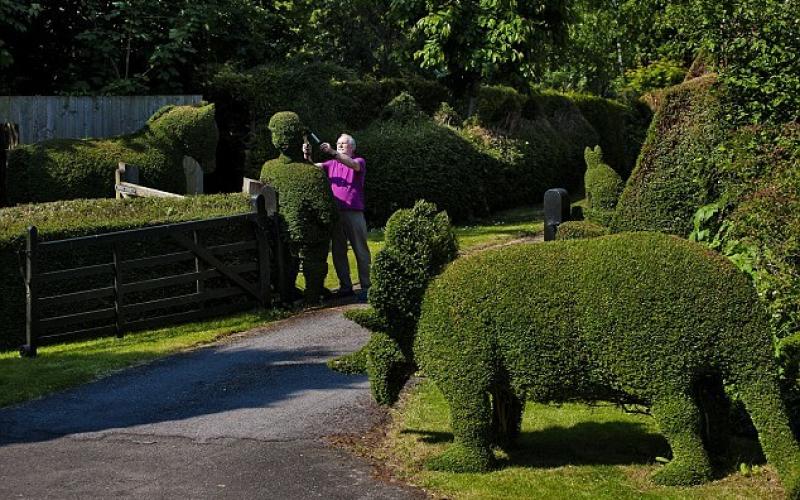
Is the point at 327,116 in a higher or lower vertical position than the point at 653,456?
higher

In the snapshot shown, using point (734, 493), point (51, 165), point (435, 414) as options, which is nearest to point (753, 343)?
point (734, 493)

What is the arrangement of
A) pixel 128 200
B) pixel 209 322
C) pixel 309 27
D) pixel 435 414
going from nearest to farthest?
pixel 435 414 < pixel 209 322 < pixel 128 200 < pixel 309 27

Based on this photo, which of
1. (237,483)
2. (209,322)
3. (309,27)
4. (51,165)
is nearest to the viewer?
(237,483)

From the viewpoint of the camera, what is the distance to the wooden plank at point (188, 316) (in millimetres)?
15191

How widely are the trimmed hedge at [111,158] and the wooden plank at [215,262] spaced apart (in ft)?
17.1

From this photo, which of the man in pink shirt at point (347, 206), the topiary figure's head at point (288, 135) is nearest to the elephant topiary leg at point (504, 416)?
the man in pink shirt at point (347, 206)

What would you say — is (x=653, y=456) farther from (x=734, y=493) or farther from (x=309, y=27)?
(x=309, y=27)

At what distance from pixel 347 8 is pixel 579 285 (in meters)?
24.1

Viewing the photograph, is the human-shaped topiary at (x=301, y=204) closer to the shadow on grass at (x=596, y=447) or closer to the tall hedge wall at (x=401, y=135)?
the shadow on grass at (x=596, y=447)

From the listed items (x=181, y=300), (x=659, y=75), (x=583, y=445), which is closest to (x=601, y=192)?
(x=181, y=300)

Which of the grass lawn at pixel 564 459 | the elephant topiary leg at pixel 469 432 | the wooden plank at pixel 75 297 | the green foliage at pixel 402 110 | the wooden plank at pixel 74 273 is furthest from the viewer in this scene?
the green foliage at pixel 402 110

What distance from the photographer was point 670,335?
7984 mm

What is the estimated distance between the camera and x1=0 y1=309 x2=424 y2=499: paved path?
28.4 feet

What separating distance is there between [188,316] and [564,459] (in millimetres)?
7691
